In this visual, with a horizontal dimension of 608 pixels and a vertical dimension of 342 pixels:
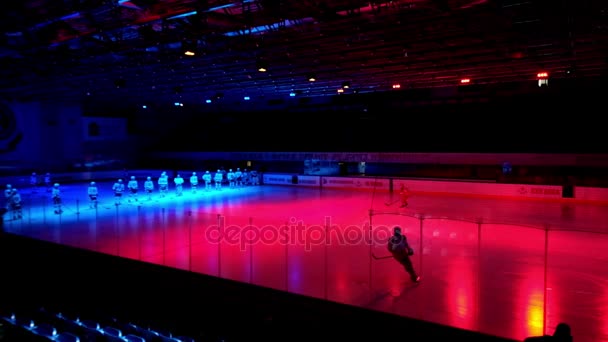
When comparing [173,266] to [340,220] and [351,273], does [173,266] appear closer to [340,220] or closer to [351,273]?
[351,273]

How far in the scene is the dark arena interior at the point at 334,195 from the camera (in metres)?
7.55

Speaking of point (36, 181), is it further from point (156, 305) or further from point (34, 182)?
point (156, 305)

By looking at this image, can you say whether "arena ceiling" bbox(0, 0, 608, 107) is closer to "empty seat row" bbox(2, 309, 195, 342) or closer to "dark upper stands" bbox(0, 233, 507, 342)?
"dark upper stands" bbox(0, 233, 507, 342)

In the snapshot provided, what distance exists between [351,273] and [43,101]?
93.5ft

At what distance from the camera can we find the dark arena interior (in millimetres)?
7547

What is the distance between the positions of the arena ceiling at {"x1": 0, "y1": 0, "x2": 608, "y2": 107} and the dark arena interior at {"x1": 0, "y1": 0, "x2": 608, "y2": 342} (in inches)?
3.4

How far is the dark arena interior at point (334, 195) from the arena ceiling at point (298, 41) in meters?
0.09

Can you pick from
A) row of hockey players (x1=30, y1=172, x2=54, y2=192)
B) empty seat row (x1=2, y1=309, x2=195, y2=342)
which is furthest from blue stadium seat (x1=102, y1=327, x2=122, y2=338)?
row of hockey players (x1=30, y1=172, x2=54, y2=192)

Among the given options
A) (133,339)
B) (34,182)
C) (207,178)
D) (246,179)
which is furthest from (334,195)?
(34,182)

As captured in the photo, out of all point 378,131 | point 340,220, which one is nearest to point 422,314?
point 340,220

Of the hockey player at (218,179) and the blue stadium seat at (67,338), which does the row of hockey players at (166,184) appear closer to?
the hockey player at (218,179)

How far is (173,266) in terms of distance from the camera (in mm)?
9273

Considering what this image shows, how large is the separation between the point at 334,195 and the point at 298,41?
12049 millimetres

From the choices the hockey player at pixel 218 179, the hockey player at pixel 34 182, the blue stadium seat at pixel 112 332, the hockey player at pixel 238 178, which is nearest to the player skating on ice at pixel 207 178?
the hockey player at pixel 218 179
